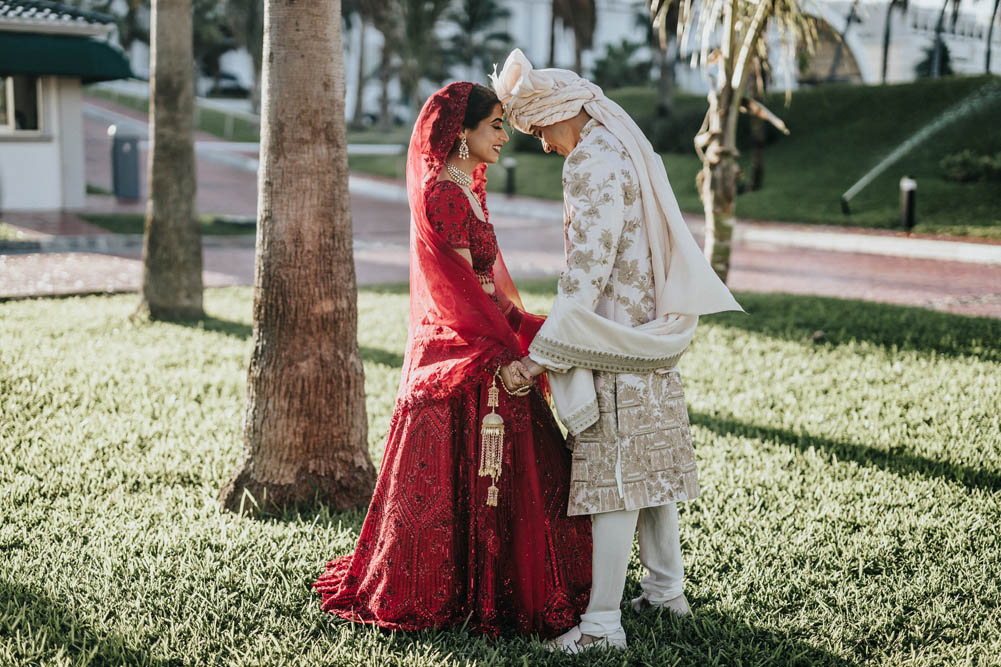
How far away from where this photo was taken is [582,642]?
10.8ft

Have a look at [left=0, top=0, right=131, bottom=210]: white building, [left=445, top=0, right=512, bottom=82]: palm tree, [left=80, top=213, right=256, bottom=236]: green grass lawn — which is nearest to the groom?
[left=80, top=213, right=256, bottom=236]: green grass lawn

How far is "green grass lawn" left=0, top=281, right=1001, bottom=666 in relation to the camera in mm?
3350

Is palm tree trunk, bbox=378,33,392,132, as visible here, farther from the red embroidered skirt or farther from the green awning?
the red embroidered skirt

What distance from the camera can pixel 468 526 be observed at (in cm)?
337

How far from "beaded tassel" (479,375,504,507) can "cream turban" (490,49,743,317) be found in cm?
65

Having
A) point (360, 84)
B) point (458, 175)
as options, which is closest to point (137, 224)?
point (458, 175)

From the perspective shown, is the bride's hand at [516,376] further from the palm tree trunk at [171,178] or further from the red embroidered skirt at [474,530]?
the palm tree trunk at [171,178]

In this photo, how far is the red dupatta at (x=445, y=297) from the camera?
3264 millimetres

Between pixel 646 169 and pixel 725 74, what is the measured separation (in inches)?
222

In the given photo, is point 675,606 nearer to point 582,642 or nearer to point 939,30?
point 582,642

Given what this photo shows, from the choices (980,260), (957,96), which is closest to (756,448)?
(980,260)

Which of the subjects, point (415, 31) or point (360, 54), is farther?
point (360, 54)

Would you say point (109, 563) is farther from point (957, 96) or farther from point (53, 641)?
point (957, 96)

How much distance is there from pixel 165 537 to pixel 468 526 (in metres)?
1.57
